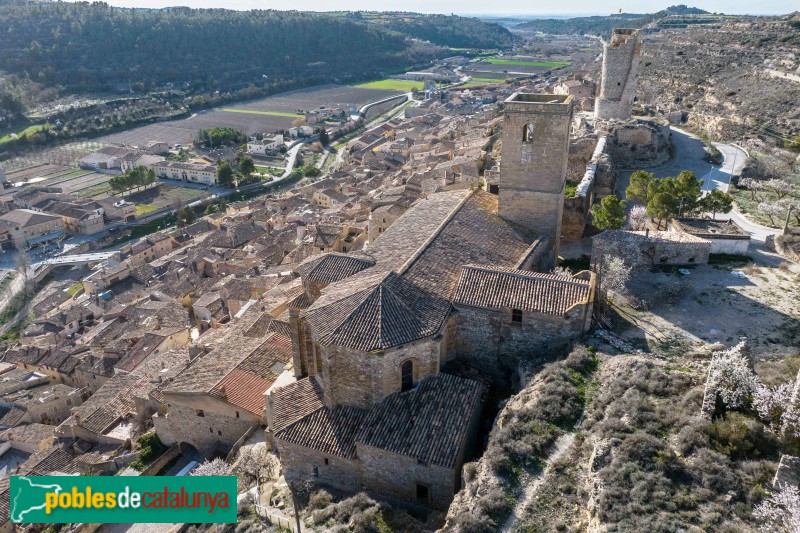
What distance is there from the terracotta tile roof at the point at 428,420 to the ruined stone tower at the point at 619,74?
105 ft

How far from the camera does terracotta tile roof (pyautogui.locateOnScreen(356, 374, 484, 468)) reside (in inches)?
571

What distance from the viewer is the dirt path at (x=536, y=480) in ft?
37.3

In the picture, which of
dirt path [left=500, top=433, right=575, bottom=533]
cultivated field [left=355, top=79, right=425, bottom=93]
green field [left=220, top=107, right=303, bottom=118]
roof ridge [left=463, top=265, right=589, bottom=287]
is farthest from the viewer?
cultivated field [left=355, top=79, right=425, bottom=93]

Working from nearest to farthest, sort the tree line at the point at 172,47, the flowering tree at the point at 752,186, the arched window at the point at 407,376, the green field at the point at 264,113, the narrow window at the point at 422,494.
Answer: the narrow window at the point at 422,494 → the arched window at the point at 407,376 → the flowering tree at the point at 752,186 → the green field at the point at 264,113 → the tree line at the point at 172,47

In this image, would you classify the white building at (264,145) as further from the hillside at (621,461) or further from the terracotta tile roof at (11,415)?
the hillside at (621,461)

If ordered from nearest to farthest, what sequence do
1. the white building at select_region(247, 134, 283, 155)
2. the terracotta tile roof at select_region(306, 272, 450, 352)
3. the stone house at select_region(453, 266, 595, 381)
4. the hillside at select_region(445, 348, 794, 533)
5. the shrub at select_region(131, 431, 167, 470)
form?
1. the hillside at select_region(445, 348, 794, 533)
2. the terracotta tile roof at select_region(306, 272, 450, 352)
3. the stone house at select_region(453, 266, 595, 381)
4. the shrub at select_region(131, 431, 167, 470)
5. the white building at select_region(247, 134, 283, 155)

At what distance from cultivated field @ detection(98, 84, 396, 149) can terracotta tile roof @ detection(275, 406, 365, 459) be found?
89.3 metres

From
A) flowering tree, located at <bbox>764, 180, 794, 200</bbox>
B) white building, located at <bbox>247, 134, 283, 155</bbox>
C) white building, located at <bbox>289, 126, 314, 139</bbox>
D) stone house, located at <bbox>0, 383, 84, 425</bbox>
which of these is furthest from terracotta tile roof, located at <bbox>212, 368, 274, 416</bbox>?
white building, located at <bbox>289, 126, 314, 139</bbox>

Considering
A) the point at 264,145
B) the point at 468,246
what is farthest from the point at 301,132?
the point at 468,246

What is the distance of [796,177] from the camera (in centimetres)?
3309

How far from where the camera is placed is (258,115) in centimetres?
11438

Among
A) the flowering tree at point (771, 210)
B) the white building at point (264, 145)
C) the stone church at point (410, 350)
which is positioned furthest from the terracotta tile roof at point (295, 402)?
the white building at point (264, 145)

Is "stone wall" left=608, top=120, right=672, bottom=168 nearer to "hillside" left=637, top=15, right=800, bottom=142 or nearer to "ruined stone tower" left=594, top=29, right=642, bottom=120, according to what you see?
"ruined stone tower" left=594, top=29, right=642, bottom=120

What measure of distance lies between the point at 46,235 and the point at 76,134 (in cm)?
4777
